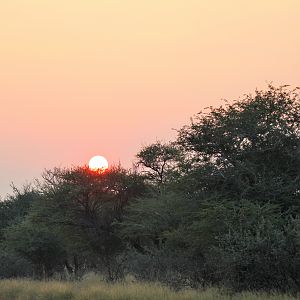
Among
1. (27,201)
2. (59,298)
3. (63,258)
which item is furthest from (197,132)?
(27,201)

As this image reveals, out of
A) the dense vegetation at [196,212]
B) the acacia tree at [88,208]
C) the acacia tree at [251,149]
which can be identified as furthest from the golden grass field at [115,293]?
the acacia tree at [88,208]

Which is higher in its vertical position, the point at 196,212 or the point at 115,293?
the point at 196,212

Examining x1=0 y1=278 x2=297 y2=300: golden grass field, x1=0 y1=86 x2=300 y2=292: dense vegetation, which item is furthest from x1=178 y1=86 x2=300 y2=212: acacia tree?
x1=0 y1=278 x2=297 y2=300: golden grass field

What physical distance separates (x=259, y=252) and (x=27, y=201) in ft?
145

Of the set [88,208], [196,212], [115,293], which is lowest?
[115,293]

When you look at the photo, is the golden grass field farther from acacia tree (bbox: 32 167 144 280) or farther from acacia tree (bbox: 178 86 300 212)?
acacia tree (bbox: 32 167 144 280)

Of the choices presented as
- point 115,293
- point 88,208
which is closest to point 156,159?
point 88,208

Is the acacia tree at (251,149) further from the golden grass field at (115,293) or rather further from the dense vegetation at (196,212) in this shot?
the golden grass field at (115,293)

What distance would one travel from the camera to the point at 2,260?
36719 millimetres

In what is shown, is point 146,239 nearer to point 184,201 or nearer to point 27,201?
point 184,201

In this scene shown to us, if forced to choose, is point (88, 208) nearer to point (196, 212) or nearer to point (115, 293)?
point (196, 212)

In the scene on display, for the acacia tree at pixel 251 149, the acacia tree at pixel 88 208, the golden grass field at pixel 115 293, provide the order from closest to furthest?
the golden grass field at pixel 115 293 → the acacia tree at pixel 251 149 → the acacia tree at pixel 88 208

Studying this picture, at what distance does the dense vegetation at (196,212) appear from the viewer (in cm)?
1436

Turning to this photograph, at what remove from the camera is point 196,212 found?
20766 millimetres
